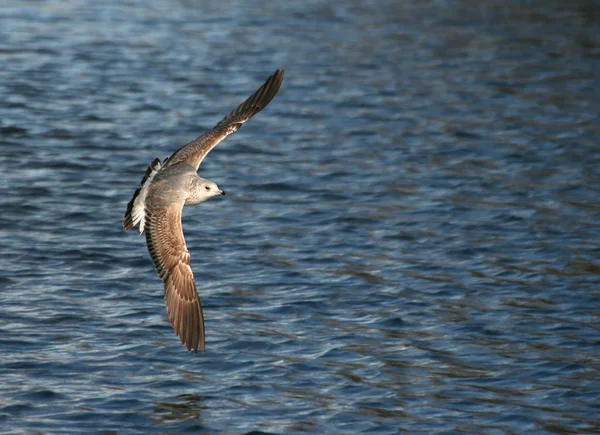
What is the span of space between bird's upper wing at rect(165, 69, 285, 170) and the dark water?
1.31 metres

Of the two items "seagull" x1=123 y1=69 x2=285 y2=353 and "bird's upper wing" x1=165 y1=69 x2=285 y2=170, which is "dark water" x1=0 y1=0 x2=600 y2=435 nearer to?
"seagull" x1=123 y1=69 x2=285 y2=353

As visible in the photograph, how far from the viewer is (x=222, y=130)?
34.1ft

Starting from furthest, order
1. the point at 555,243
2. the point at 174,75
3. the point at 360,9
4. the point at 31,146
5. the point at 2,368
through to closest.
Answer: the point at 360,9, the point at 174,75, the point at 31,146, the point at 555,243, the point at 2,368

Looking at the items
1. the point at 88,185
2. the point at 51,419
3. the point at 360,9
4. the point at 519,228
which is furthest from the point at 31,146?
the point at 360,9

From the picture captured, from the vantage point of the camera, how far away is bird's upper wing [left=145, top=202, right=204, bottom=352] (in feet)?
29.1

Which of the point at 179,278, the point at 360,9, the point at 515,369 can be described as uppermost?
the point at 360,9

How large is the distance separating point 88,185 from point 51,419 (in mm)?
5959

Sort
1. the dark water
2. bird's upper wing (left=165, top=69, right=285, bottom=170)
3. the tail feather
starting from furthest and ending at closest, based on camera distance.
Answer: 1. bird's upper wing (left=165, top=69, right=285, bottom=170)
2. the tail feather
3. the dark water

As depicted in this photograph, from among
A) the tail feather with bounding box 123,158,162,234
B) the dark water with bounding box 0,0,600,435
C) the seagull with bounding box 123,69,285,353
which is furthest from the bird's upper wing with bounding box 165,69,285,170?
the dark water with bounding box 0,0,600,435

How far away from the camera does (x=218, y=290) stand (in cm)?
1052

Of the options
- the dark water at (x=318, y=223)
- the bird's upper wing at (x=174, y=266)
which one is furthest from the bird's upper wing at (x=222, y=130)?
the dark water at (x=318, y=223)

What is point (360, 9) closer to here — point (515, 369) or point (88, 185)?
point (88, 185)

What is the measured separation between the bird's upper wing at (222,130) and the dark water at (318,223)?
131 cm

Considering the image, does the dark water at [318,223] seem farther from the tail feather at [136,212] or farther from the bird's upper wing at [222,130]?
the bird's upper wing at [222,130]
